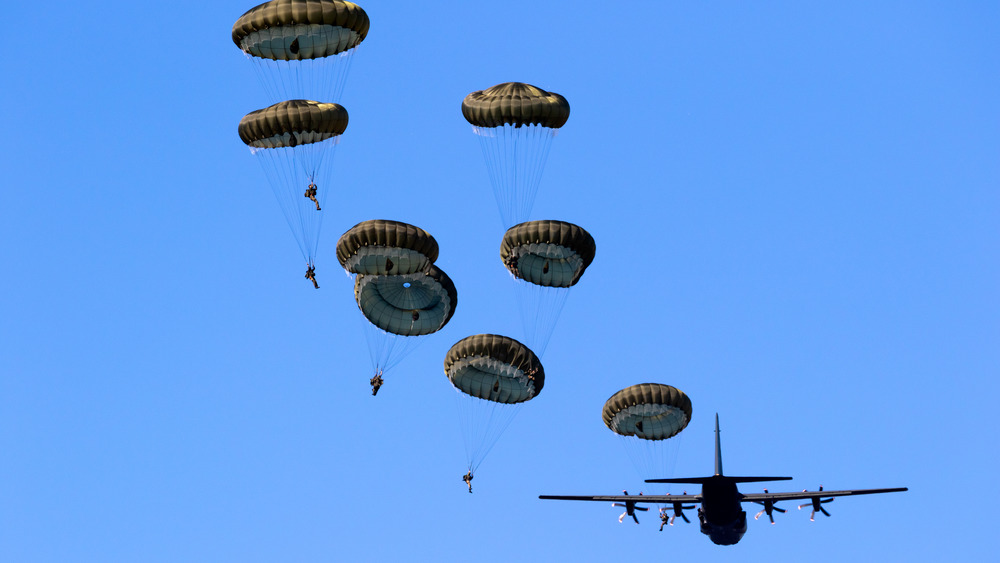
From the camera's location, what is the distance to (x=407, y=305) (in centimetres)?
5434

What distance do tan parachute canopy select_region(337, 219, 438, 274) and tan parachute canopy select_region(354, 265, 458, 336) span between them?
2.77 metres

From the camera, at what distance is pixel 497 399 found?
5422cm

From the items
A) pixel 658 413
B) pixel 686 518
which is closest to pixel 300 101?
pixel 658 413

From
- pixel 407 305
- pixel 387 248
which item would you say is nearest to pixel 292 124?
pixel 387 248

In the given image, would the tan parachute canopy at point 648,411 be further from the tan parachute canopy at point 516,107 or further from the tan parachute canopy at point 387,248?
the tan parachute canopy at point 516,107

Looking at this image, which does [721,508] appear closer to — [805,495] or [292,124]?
[805,495]

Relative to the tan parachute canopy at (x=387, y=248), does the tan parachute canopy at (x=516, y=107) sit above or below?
above

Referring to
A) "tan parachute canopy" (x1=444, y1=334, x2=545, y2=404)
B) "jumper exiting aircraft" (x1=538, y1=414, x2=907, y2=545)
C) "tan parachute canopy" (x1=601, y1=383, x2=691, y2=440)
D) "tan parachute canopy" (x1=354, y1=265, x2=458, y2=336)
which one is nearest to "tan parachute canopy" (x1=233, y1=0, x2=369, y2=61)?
"tan parachute canopy" (x1=354, y1=265, x2=458, y2=336)

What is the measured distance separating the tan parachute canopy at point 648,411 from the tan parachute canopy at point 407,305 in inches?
322

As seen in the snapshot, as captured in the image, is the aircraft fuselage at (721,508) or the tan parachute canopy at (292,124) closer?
the tan parachute canopy at (292,124)

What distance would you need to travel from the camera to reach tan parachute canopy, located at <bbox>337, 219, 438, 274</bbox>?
50062mm

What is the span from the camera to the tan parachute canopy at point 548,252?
53.2 metres

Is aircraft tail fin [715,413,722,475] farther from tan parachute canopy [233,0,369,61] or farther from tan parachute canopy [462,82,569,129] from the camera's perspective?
tan parachute canopy [233,0,369,61]

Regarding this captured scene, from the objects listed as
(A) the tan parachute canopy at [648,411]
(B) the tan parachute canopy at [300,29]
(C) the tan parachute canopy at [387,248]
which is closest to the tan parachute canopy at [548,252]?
(C) the tan parachute canopy at [387,248]
